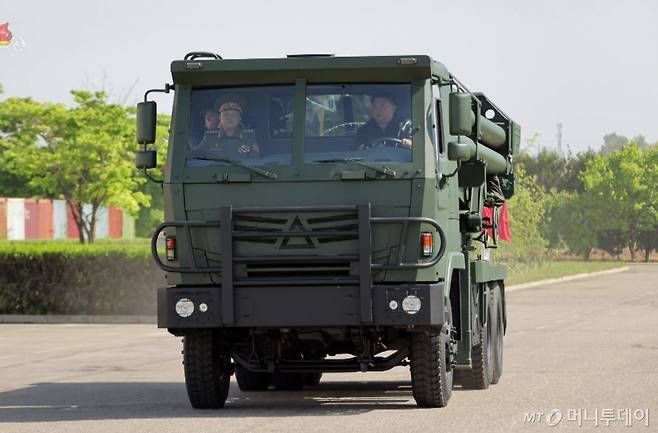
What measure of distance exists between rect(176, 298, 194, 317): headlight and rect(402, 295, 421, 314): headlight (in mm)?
1803

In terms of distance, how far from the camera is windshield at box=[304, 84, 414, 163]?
13.1m

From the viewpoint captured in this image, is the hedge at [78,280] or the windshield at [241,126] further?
the hedge at [78,280]

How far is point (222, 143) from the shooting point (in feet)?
43.8

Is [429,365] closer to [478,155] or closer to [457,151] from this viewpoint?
[457,151]

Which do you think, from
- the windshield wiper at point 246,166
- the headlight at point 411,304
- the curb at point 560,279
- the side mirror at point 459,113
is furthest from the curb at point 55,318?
the headlight at point 411,304

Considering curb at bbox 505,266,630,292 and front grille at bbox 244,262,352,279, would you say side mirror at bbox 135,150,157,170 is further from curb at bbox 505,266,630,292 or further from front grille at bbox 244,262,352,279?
curb at bbox 505,266,630,292

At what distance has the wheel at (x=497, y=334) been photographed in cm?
1642

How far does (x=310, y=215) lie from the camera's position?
42.2 ft

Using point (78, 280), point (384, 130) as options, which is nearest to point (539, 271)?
point (78, 280)

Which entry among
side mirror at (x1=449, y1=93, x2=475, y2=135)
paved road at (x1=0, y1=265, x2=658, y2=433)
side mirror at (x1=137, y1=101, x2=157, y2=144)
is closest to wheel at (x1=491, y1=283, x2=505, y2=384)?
paved road at (x1=0, y1=265, x2=658, y2=433)

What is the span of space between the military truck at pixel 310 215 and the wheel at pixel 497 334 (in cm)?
259

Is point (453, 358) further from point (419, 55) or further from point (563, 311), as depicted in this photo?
point (563, 311)

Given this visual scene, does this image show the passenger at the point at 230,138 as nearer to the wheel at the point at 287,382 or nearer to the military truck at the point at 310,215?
the military truck at the point at 310,215

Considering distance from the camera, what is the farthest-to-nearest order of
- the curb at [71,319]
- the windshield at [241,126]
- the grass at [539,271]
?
1. the grass at [539,271]
2. the curb at [71,319]
3. the windshield at [241,126]
